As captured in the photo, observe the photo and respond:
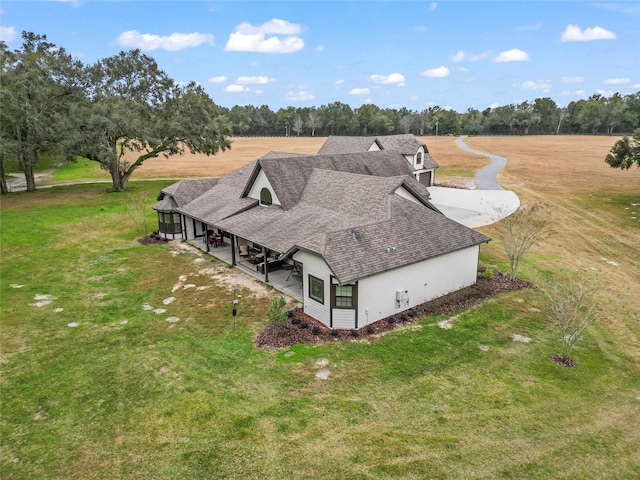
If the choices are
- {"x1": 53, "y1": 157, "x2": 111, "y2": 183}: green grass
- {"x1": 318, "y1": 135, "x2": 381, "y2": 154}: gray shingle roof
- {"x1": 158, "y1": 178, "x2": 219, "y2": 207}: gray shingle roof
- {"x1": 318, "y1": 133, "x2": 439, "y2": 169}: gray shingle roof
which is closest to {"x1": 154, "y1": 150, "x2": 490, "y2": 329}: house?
{"x1": 158, "y1": 178, "x2": 219, "y2": 207}: gray shingle roof

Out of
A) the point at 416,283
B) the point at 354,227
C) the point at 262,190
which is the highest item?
the point at 262,190

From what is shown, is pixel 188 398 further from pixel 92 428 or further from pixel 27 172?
pixel 27 172

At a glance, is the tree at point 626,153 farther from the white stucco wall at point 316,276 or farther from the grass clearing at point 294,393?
the white stucco wall at point 316,276

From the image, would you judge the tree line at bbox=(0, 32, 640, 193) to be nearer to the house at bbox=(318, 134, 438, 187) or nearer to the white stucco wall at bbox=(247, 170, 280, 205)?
the house at bbox=(318, 134, 438, 187)

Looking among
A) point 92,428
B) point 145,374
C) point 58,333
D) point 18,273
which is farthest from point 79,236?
point 92,428

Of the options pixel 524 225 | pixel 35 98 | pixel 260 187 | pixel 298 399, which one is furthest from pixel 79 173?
pixel 298 399

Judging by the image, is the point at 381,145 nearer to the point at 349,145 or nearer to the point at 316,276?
the point at 349,145
